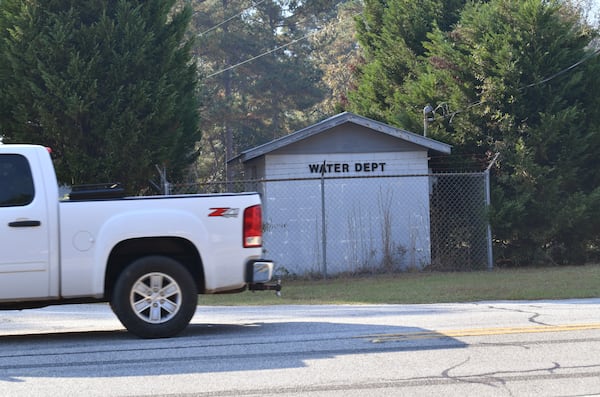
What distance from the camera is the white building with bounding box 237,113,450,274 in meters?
20.2

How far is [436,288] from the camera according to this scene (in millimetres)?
15289

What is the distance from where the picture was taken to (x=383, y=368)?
7.07 m

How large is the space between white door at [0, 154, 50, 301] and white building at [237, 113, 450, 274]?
1150cm

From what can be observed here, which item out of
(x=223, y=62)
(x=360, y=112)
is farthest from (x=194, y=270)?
(x=223, y=62)

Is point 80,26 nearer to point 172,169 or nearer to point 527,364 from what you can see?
point 172,169

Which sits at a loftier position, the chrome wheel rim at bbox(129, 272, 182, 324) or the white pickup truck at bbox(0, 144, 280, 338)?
the white pickup truck at bbox(0, 144, 280, 338)

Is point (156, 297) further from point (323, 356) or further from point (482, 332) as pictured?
point (482, 332)

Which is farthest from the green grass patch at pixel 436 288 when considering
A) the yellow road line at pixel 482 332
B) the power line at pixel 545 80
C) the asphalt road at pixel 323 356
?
the power line at pixel 545 80

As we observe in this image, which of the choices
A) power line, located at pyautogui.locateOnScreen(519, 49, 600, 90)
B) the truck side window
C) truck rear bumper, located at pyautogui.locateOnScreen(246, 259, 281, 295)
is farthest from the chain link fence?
the truck side window

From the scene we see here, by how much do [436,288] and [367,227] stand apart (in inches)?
210

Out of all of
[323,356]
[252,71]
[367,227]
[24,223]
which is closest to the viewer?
[323,356]

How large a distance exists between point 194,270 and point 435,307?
388 centimetres

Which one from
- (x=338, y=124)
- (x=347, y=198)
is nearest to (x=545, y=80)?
(x=338, y=124)

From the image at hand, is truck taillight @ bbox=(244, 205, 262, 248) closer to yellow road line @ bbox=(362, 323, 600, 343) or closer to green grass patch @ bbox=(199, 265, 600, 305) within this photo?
yellow road line @ bbox=(362, 323, 600, 343)
